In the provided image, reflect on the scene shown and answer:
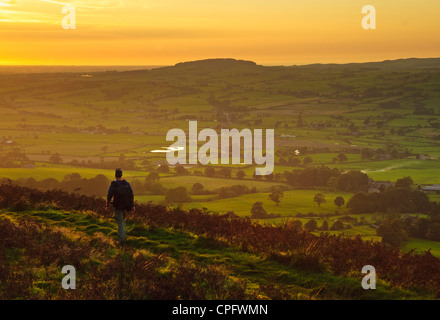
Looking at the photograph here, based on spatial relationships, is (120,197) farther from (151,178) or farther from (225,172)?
(225,172)

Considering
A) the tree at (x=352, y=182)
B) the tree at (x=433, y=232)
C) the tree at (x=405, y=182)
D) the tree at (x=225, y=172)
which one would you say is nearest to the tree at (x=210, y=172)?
the tree at (x=225, y=172)

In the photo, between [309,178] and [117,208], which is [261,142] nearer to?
[309,178]

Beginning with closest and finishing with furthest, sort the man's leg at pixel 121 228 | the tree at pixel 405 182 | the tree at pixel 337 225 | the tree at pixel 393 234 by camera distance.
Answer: the man's leg at pixel 121 228
the tree at pixel 393 234
the tree at pixel 337 225
the tree at pixel 405 182

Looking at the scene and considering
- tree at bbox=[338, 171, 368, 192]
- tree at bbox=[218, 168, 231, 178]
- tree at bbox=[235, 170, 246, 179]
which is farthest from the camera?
tree at bbox=[218, 168, 231, 178]

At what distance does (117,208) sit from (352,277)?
804 centimetres

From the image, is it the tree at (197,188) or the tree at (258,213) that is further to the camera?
the tree at (197,188)

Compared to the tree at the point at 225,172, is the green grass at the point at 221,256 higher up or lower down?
higher up

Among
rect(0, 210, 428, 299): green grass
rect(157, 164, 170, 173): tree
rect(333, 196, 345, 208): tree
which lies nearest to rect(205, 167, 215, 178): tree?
rect(157, 164, 170, 173): tree

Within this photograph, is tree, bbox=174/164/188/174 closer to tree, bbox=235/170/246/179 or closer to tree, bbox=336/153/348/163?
tree, bbox=235/170/246/179

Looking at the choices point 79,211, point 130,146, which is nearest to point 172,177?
point 130,146

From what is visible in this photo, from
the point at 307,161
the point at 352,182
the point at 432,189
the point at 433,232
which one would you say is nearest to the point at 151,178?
the point at 352,182

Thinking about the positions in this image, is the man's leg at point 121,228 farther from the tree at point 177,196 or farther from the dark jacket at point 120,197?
the tree at point 177,196

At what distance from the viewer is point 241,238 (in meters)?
15.1

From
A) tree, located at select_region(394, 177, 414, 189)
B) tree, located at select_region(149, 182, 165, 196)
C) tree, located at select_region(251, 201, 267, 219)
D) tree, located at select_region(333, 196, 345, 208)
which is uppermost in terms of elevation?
tree, located at select_region(149, 182, 165, 196)
